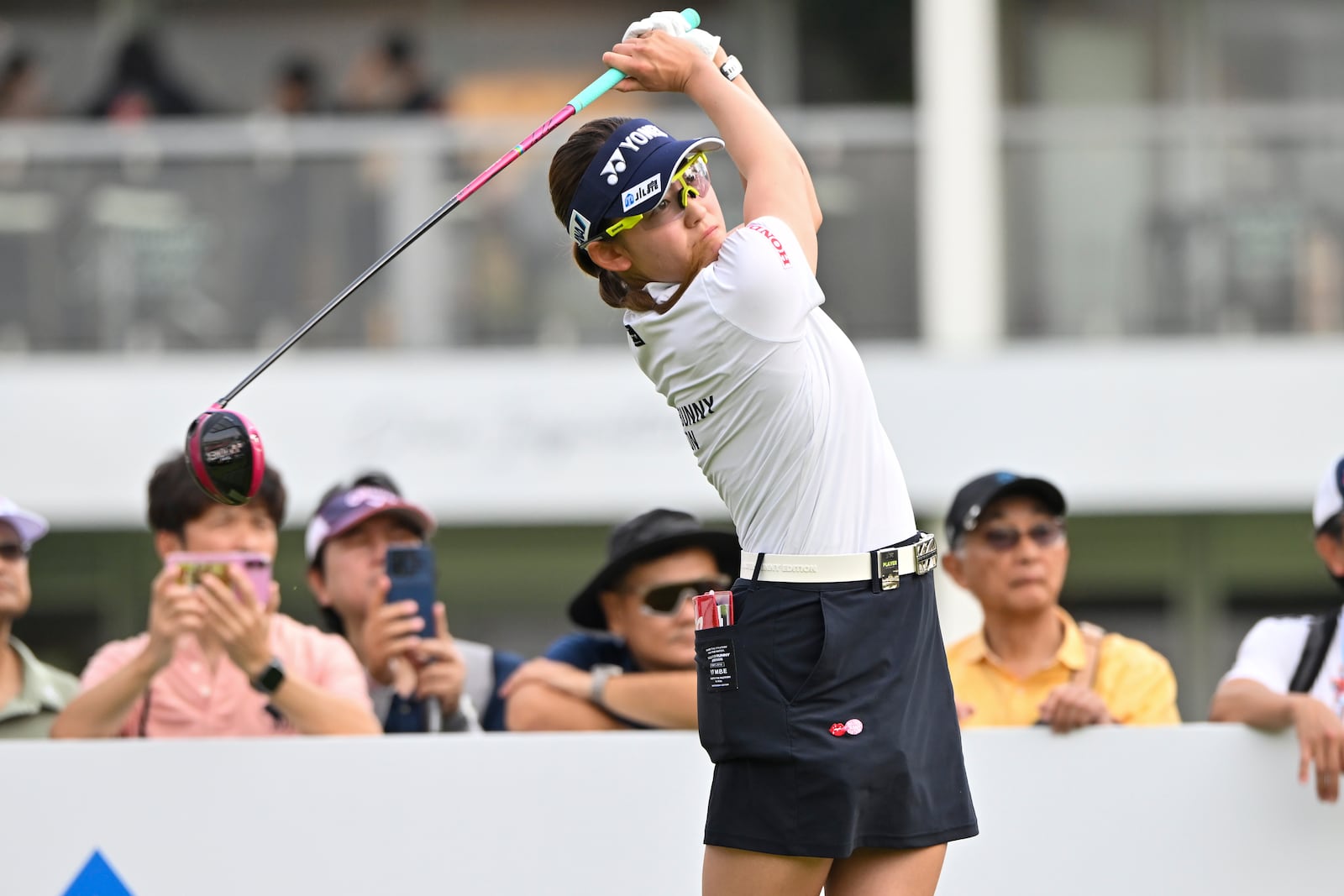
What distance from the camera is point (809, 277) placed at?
2.84 m

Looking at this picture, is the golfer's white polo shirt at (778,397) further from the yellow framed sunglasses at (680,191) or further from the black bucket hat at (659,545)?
the black bucket hat at (659,545)

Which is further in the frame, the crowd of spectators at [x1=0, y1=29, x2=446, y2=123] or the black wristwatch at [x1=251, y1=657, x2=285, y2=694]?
the crowd of spectators at [x1=0, y1=29, x2=446, y2=123]

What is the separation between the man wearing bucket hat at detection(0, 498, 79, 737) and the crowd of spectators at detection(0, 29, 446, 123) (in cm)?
618

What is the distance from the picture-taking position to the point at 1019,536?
4.33 meters

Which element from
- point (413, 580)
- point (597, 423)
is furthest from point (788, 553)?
point (597, 423)

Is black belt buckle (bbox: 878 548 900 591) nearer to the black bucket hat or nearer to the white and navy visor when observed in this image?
the white and navy visor

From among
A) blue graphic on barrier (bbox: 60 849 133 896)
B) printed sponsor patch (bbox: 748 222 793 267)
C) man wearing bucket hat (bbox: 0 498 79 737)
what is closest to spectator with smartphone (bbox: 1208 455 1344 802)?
printed sponsor patch (bbox: 748 222 793 267)

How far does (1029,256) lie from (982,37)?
1.20m

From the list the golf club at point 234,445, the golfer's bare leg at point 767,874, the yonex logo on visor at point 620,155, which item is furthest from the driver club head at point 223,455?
the golfer's bare leg at point 767,874

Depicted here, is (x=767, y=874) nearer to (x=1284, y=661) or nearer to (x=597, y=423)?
(x=1284, y=661)

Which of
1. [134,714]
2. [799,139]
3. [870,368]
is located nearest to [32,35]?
[799,139]

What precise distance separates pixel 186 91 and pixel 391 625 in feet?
23.9

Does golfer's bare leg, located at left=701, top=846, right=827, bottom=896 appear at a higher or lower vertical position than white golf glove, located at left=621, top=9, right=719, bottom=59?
lower

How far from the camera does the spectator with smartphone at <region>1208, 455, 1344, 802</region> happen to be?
3600mm
